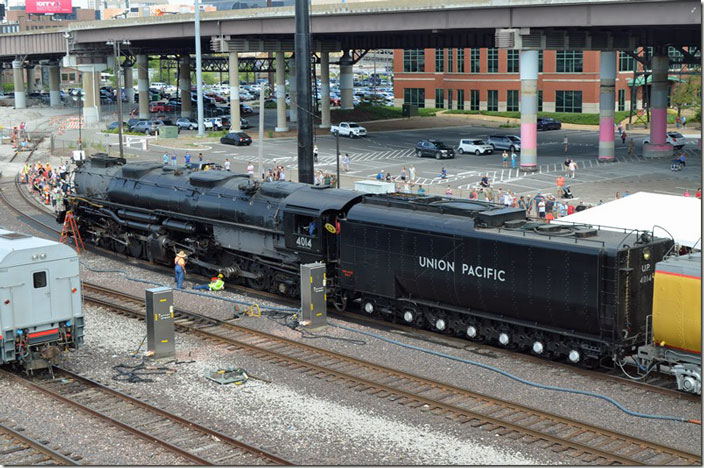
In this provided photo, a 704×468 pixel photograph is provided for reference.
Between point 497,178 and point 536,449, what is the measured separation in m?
43.9

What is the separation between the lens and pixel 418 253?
2362cm

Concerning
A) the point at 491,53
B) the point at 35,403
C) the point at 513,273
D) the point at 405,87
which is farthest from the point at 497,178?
the point at 405,87

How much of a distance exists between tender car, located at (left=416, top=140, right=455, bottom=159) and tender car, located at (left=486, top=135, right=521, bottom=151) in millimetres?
4988

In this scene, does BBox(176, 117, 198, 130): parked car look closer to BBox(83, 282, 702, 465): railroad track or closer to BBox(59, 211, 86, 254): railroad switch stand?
BBox(59, 211, 86, 254): railroad switch stand

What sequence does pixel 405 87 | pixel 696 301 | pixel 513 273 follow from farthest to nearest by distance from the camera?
1. pixel 405 87
2. pixel 513 273
3. pixel 696 301

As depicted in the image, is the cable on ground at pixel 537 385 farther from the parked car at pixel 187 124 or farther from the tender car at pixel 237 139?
the parked car at pixel 187 124

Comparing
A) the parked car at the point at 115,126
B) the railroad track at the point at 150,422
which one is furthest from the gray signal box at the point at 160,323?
the parked car at the point at 115,126

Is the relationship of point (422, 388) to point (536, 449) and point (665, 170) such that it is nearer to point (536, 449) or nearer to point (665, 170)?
point (536, 449)

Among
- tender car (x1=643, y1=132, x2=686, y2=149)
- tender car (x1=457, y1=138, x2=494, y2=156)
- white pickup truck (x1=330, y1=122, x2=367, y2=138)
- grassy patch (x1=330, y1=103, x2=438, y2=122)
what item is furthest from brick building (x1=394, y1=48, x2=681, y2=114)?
tender car (x1=457, y1=138, x2=494, y2=156)

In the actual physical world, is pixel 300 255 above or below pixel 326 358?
above

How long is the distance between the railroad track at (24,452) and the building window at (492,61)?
95.7 meters

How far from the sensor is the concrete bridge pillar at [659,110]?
67750 millimetres

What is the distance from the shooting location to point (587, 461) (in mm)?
15477

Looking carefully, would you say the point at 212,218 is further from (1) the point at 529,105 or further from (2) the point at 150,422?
(1) the point at 529,105
